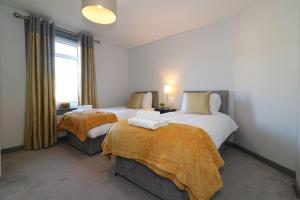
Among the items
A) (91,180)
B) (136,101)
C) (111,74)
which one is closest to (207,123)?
(91,180)

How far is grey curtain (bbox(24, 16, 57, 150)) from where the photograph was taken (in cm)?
290

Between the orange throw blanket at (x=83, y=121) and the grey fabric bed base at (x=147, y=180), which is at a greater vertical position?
the orange throw blanket at (x=83, y=121)

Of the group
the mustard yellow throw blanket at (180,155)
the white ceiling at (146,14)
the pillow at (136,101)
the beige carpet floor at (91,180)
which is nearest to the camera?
the mustard yellow throw blanket at (180,155)

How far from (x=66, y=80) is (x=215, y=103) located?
338 centimetres

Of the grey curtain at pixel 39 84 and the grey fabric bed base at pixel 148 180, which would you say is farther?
the grey curtain at pixel 39 84

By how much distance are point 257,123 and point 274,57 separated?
1066 mm

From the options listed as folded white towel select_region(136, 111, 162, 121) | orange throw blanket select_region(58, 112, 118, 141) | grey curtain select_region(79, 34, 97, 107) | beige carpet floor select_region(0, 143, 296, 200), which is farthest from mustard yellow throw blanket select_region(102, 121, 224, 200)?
grey curtain select_region(79, 34, 97, 107)

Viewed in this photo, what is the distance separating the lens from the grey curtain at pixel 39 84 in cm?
290

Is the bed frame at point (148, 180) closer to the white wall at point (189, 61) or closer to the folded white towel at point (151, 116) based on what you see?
the folded white towel at point (151, 116)

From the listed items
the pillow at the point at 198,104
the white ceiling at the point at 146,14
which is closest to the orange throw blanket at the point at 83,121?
the pillow at the point at 198,104

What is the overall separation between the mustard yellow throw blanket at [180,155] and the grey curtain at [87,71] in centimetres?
247

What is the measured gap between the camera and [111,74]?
463cm

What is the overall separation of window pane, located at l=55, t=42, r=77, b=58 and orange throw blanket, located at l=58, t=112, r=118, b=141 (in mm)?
1568

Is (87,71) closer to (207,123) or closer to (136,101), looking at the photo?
(136,101)
